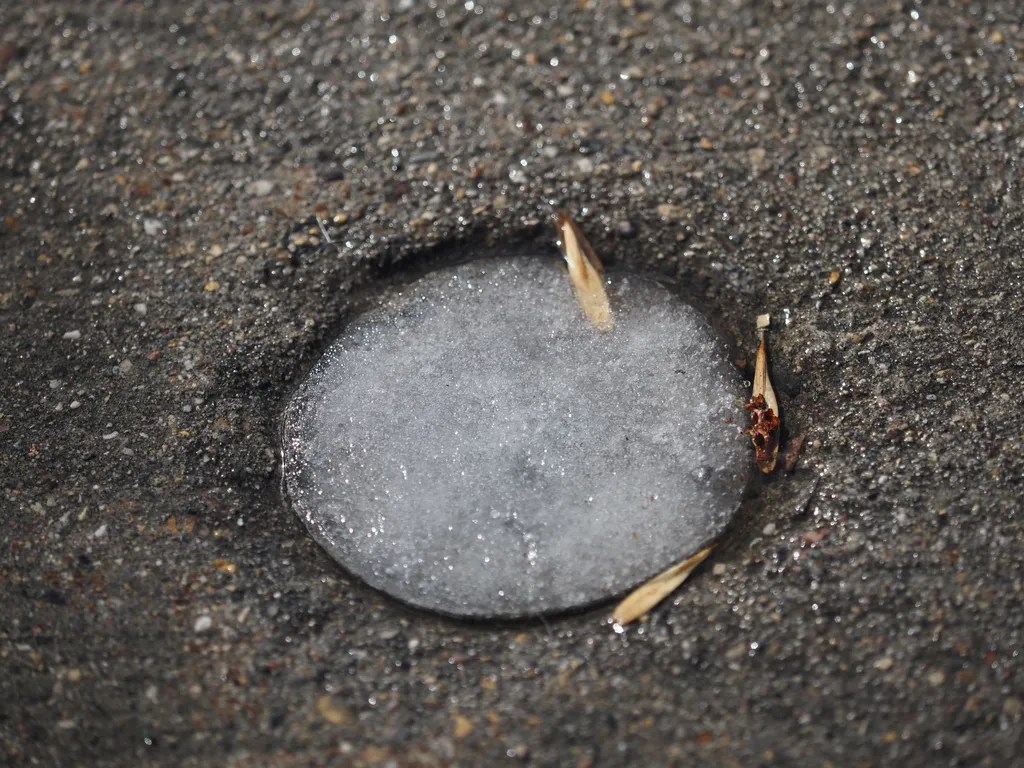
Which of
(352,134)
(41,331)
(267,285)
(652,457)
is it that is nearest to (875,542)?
(652,457)

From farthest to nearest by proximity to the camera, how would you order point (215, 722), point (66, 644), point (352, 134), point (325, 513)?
point (352, 134) → point (325, 513) → point (66, 644) → point (215, 722)

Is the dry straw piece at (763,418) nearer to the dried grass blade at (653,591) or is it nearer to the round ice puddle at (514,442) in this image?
the round ice puddle at (514,442)

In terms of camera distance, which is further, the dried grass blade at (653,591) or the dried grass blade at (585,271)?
the dried grass blade at (585,271)

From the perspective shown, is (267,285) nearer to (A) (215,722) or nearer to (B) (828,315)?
(A) (215,722)

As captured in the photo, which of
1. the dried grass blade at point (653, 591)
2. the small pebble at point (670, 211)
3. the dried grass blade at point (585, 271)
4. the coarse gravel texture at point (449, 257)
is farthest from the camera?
the small pebble at point (670, 211)

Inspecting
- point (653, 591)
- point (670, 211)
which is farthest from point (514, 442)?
point (670, 211)

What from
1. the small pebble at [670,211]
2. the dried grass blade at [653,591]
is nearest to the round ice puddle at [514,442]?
the dried grass blade at [653,591]
